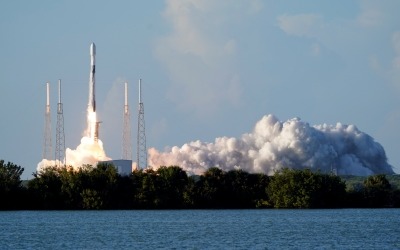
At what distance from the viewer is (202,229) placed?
7975cm

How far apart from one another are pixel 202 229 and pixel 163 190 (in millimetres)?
30843

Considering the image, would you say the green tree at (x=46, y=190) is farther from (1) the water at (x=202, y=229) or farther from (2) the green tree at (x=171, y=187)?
(2) the green tree at (x=171, y=187)

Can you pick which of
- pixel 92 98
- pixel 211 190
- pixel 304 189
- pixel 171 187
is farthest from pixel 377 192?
pixel 92 98

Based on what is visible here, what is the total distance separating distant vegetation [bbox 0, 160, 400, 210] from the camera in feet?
360

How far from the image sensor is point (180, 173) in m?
112

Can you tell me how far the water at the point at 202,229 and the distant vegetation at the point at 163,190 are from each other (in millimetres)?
1792

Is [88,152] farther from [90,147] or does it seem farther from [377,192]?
[377,192]

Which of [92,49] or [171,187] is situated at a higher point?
[92,49]

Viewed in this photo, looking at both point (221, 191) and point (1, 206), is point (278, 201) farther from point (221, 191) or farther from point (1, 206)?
point (1, 206)

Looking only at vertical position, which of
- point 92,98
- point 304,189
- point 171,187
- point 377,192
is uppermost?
point 92,98

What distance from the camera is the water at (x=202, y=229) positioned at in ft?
219

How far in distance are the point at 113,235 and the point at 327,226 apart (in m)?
16.3

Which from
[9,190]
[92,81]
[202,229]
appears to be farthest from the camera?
[92,81]

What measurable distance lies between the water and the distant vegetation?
5.88ft
